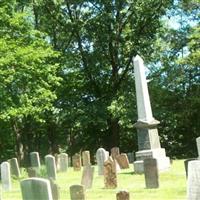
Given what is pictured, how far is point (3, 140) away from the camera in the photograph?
1535 inches

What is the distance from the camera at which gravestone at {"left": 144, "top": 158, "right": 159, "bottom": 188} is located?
46.3ft

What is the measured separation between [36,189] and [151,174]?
665cm

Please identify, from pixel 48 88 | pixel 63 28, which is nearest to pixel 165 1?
pixel 63 28

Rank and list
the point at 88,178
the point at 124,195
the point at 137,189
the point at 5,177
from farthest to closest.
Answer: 1. the point at 5,177
2. the point at 88,178
3. the point at 137,189
4. the point at 124,195

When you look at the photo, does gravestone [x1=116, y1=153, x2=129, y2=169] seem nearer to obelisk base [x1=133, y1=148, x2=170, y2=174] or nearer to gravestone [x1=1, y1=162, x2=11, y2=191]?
obelisk base [x1=133, y1=148, x2=170, y2=174]

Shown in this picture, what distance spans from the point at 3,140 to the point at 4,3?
14.1m

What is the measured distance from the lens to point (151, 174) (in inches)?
556

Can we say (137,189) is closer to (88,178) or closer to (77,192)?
(88,178)

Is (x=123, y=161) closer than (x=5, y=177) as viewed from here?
No

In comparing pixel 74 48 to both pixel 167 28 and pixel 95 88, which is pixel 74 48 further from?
pixel 167 28

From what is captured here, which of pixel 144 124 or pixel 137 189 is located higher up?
pixel 144 124

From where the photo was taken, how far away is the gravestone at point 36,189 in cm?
773

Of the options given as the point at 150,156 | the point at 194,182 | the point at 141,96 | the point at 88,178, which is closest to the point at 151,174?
the point at 88,178

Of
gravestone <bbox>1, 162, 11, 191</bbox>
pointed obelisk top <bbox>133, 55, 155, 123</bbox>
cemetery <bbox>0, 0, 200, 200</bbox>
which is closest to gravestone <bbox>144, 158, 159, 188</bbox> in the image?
pointed obelisk top <bbox>133, 55, 155, 123</bbox>
